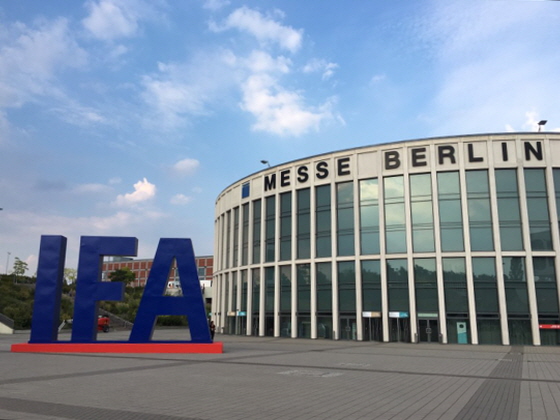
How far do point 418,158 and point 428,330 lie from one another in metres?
13.5

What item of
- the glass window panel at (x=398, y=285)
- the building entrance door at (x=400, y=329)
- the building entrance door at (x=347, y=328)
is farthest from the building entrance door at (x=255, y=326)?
the glass window panel at (x=398, y=285)

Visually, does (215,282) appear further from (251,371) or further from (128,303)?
(251,371)

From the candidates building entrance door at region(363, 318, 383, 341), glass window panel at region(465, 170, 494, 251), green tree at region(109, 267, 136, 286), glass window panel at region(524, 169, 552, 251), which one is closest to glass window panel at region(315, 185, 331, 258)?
building entrance door at region(363, 318, 383, 341)

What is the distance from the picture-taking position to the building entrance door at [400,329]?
120 ft

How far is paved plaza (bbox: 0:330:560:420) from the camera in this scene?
961 cm

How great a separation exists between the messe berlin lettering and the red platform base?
22.3m

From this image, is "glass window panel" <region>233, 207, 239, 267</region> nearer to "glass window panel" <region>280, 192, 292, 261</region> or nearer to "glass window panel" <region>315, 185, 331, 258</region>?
"glass window panel" <region>280, 192, 292, 261</region>

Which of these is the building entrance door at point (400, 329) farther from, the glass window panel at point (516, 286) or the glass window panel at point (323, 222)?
the glass window panel at point (323, 222)

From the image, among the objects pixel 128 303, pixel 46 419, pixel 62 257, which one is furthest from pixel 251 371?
pixel 128 303

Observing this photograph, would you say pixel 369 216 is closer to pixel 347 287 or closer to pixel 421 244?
pixel 421 244

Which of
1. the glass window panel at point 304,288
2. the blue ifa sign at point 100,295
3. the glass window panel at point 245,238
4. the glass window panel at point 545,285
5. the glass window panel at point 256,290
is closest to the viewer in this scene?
the blue ifa sign at point 100,295

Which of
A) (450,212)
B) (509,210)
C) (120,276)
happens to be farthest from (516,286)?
(120,276)

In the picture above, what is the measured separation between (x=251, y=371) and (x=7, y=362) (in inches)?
392

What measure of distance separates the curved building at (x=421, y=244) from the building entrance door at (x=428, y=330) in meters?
0.08
